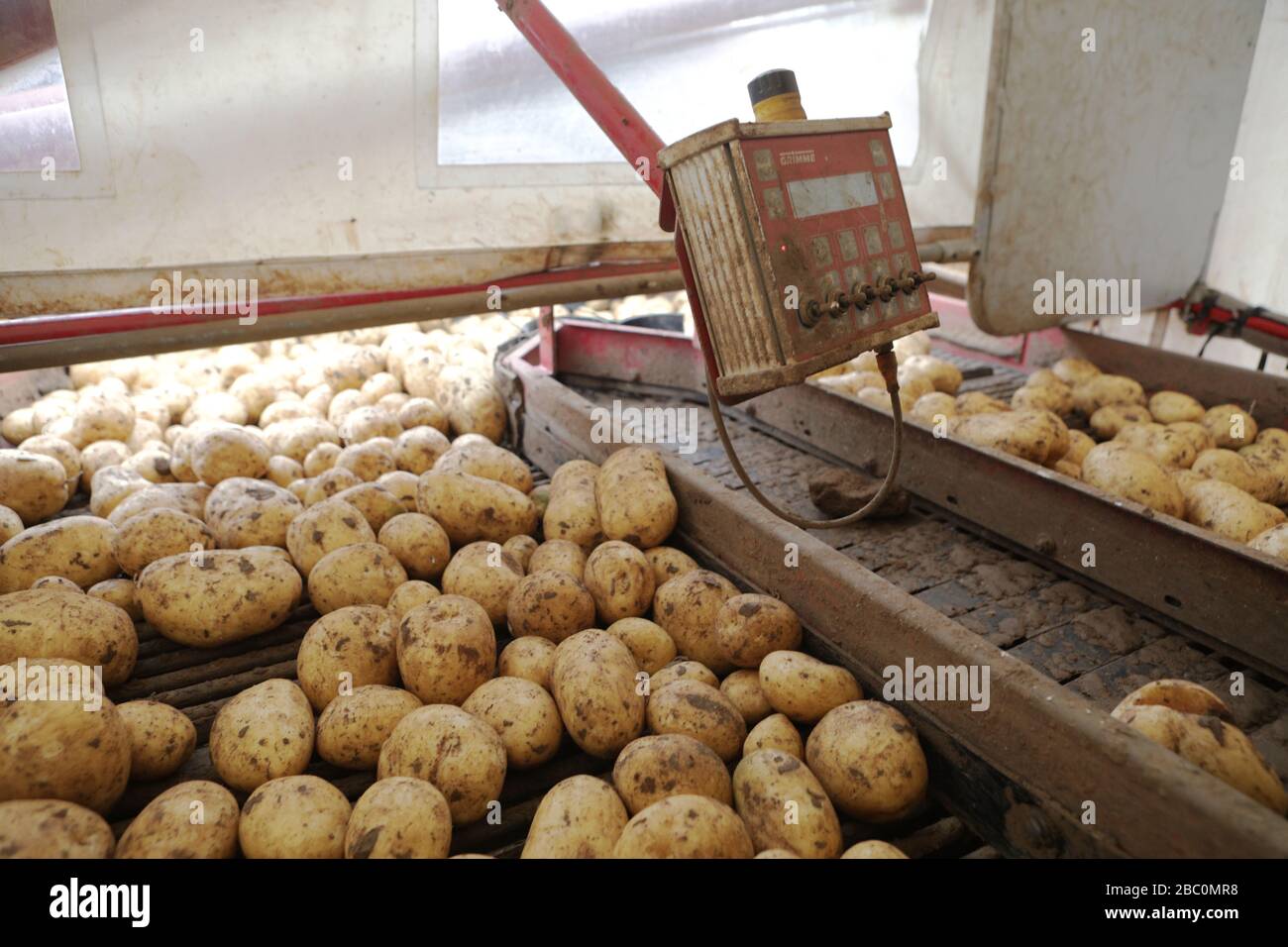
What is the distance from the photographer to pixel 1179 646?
1.77 metres

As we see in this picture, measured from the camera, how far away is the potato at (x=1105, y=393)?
9.70 feet

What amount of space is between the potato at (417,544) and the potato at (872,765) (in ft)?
3.59

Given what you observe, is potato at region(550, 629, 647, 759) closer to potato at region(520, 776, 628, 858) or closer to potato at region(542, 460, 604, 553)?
potato at region(520, 776, 628, 858)

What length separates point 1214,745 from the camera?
1.15 m

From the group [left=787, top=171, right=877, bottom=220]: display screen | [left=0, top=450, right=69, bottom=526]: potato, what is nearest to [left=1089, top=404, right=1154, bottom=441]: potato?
[left=787, top=171, right=877, bottom=220]: display screen

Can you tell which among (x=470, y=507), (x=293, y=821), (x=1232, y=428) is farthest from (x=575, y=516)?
(x=1232, y=428)

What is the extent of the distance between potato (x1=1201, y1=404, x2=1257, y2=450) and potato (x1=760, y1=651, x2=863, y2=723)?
6.67ft

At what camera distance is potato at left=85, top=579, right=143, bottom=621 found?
1830 mm

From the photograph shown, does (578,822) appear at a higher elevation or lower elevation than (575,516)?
lower

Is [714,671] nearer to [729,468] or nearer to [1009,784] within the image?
[1009,784]

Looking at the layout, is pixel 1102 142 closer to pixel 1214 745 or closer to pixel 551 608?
pixel 1214 745

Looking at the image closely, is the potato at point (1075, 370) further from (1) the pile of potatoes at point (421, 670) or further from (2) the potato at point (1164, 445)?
(1) the pile of potatoes at point (421, 670)

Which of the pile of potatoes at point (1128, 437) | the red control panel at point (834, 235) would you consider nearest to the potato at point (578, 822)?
the red control panel at point (834, 235)

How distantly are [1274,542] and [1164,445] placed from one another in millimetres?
735
